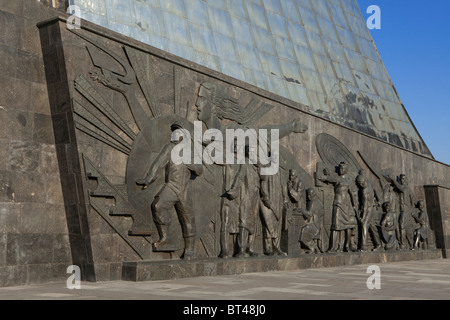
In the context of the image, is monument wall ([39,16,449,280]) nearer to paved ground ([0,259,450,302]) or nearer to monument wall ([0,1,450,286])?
monument wall ([0,1,450,286])

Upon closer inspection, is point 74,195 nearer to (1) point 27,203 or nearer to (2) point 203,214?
(1) point 27,203

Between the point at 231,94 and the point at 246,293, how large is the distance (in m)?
5.70

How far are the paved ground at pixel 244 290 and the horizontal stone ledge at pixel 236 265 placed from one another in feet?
0.96

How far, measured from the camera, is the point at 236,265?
10.9 meters

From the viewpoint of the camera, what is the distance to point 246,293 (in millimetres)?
7516

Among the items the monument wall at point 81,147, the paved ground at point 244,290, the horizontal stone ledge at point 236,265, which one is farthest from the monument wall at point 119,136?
the paved ground at point 244,290

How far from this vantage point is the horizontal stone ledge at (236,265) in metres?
9.06

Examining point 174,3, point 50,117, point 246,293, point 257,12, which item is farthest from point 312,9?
point 246,293

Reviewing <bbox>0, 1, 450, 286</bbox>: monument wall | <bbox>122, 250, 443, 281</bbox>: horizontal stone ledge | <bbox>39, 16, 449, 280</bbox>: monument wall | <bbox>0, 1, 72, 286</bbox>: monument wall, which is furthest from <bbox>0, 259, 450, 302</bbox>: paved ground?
<bbox>39, 16, 449, 280</bbox>: monument wall

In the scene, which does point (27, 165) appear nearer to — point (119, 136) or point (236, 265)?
point (119, 136)

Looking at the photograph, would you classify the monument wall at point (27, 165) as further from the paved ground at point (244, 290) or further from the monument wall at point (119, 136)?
the paved ground at point (244, 290)

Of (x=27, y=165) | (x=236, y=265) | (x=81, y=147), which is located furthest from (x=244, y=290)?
(x=27, y=165)

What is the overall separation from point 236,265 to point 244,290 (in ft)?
9.94

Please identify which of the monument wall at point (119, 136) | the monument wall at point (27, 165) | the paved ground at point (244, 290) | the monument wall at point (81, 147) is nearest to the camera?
the paved ground at point (244, 290)
